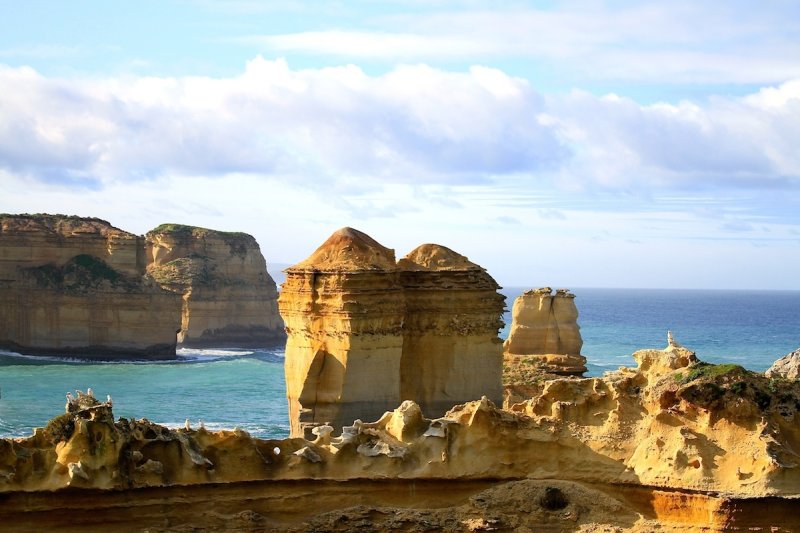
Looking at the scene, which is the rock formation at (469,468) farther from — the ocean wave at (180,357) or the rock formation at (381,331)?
the ocean wave at (180,357)

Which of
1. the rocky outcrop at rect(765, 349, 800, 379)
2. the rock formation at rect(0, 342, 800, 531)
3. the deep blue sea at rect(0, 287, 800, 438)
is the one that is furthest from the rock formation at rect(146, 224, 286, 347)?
the rock formation at rect(0, 342, 800, 531)

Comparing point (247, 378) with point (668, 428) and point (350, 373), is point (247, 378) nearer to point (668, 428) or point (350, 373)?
point (350, 373)

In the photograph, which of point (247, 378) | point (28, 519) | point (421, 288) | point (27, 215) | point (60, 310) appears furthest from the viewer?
point (27, 215)

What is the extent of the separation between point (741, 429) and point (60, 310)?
234ft

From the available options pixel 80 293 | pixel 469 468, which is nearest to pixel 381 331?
pixel 469 468

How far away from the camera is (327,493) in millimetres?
14094

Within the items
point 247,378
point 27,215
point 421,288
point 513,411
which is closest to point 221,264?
point 27,215

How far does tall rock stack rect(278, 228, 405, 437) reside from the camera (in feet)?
68.6

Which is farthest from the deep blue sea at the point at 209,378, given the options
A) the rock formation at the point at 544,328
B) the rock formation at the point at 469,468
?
the rock formation at the point at 469,468

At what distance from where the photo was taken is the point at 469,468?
14547mm

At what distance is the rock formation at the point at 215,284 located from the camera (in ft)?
305

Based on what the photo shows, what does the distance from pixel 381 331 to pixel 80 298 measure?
61.3m

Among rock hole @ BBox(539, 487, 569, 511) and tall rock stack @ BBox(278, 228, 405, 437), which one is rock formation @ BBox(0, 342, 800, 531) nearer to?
rock hole @ BBox(539, 487, 569, 511)

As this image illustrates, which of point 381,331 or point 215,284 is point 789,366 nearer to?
point 381,331
